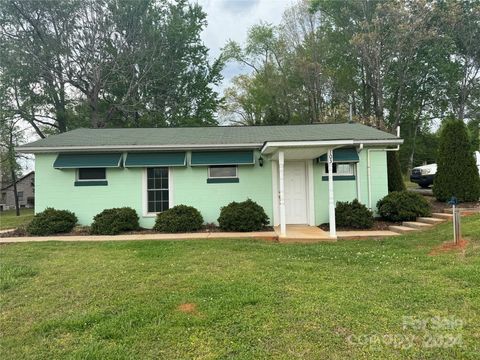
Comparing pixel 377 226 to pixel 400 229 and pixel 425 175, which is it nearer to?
pixel 400 229

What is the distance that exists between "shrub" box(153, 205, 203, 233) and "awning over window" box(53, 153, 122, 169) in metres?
2.28

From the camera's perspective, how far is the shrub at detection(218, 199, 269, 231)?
364 inches

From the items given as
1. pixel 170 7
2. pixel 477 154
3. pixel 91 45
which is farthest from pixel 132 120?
pixel 477 154

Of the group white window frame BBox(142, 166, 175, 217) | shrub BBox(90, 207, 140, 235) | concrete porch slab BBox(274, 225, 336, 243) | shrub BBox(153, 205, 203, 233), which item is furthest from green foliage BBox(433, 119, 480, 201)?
shrub BBox(90, 207, 140, 235)

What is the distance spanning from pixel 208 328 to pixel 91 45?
21.9 metres

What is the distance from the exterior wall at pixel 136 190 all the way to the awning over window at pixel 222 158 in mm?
328

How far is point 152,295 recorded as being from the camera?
13.9 feet

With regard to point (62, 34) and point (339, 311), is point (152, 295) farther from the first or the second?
point (62, 34)

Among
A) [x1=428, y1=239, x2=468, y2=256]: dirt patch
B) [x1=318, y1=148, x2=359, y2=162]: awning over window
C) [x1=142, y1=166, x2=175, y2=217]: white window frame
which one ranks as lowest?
[x1=428, y1=239, x2=468, y2=256]: dirt patch

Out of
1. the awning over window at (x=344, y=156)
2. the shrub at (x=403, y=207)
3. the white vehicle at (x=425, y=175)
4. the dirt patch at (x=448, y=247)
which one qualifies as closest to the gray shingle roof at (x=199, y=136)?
the awning over window at (x=344, y=156)

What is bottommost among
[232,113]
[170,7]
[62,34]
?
[232,113]

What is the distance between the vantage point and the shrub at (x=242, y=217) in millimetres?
9258

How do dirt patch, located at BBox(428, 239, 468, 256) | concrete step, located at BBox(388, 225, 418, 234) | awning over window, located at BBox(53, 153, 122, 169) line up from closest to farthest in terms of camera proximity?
1. dirt patch, located at BBox(428, 239, 468, 256)
2. concrete step, located at BBox(388, 225, 418, 234)
3. awning over window, located at BBox(53, 153, 122, 169)

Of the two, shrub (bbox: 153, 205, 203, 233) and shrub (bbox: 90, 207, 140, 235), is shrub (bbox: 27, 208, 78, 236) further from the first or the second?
shrub (bbox: 153, 205, 203, 233)
